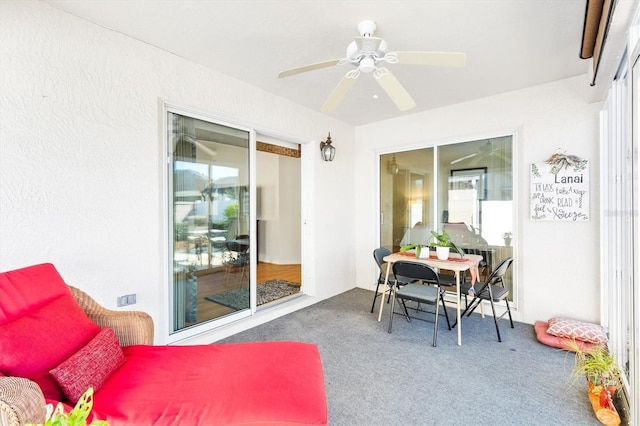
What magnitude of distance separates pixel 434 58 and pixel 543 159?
2.21 meters

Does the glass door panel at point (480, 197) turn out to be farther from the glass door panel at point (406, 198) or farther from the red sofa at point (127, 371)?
the red sofa at point (127, 371)

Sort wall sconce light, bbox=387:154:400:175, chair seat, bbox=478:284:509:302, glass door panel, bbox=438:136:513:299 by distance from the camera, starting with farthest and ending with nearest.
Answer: wall sconce light, bbox=387:154:400:175
glass door panel, bbox=438:136:513:299
chair seat, bbox=478:284:509:302

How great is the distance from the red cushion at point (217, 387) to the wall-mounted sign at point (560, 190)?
2931 millimetres

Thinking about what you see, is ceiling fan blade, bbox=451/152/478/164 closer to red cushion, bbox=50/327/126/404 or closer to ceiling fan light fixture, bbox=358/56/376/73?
ceiling fan light fixture, bbox=358/56/376/73

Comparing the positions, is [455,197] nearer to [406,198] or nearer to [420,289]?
[406,198]

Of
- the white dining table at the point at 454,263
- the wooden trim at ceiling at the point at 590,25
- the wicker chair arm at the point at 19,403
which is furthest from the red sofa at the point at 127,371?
the wooden trim at ceiling at the point at 590,25

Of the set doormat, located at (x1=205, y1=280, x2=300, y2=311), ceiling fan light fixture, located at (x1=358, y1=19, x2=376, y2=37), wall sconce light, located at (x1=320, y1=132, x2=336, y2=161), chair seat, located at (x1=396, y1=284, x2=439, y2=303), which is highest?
ceiling fan light fixture, located at (x1=358, y1=19, x2=376, y2=37)

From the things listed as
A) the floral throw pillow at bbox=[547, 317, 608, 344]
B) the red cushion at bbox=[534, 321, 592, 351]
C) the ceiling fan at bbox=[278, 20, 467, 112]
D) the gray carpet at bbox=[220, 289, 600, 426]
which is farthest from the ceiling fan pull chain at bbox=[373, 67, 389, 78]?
the floral throw pillow at bbox=[547, 317, 608, 344]

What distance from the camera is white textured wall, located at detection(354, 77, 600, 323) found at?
9.93 ft

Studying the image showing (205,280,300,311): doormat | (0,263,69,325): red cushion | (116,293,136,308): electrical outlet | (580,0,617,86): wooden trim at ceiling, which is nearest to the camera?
(0,263,69,325): red cushion

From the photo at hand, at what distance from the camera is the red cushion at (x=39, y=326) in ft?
4.12

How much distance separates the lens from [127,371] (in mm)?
1571

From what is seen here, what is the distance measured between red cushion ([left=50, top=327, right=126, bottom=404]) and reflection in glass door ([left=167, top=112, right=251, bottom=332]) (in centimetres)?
122

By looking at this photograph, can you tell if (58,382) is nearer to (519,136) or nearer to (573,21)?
(573,21)
